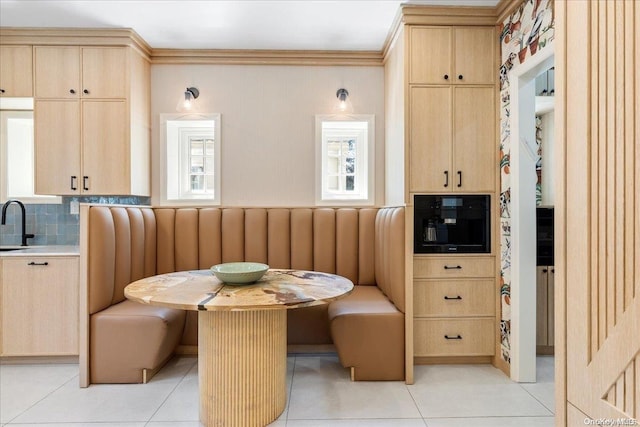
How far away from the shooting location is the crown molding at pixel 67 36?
9.51ft

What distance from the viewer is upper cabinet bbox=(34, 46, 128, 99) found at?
9.61 ft

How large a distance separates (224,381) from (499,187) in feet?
7.68

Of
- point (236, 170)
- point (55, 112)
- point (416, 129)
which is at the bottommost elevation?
point (236, 170)

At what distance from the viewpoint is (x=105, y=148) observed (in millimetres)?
2967

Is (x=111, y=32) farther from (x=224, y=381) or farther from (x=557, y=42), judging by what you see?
(x=557, y=42)

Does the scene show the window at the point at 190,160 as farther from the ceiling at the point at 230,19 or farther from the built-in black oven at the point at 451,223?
the built-in black oven at the point at 451,223

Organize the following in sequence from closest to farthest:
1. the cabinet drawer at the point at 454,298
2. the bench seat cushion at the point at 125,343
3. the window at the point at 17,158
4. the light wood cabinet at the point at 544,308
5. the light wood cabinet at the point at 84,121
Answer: the bench seat cushion at the point at 125,343 < the cabinet drawer at the point at 454,298 < the light wood cabinet at the point at 544,308 < the light wood cabinet at the point at 84,121 < the window at the point at 17,158

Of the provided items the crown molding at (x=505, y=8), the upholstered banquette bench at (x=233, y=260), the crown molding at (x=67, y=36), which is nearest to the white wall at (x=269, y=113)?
the upholstered banquette bench at (x=233, y=260)

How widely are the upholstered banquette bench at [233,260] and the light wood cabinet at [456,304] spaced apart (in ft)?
1.07

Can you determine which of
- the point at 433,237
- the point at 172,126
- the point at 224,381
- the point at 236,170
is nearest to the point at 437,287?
the point at 433,237

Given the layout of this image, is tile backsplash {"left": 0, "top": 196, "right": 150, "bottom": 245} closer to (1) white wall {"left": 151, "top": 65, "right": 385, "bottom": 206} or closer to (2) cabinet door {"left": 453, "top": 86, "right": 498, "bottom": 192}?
(1) white wall {"left": 151, "top": 65, "right": 385, "bottom": 206}

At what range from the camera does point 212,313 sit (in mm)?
1812

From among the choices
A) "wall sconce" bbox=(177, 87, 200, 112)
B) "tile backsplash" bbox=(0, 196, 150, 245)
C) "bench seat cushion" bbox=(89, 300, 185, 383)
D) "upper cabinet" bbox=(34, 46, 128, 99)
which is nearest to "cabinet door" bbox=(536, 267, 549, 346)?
"bench seat cushion" bbox=(89, 300, 185, 383)

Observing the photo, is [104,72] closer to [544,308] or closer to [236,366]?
[236,366]
